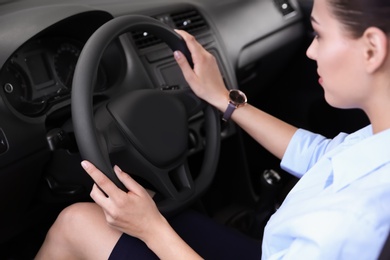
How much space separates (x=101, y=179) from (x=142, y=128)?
0.18 meters

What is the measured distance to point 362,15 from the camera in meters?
0.68

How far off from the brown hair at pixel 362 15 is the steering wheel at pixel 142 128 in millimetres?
397

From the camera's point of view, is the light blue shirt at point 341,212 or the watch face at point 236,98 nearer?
the light blue shirt at point 341,212

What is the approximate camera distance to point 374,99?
0.73 m

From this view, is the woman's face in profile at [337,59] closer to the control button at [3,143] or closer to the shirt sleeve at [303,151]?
A: the shirt sleeve at [303,151]

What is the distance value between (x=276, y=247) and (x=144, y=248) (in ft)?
0.87

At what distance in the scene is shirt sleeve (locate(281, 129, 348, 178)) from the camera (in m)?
1.06

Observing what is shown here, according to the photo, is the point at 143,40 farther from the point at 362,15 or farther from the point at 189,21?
the point at 362,15

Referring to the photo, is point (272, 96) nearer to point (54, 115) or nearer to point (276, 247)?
point (54, 115)

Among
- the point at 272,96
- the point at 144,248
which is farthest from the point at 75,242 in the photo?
the point at 272,96

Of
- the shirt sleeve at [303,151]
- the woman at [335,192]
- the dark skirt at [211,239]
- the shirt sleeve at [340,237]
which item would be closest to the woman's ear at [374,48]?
the woman at [335,192]

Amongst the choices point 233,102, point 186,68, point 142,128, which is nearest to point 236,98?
point 233,102

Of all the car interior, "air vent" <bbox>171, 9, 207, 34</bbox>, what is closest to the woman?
the car interior

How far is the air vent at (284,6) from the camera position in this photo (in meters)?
1.85
